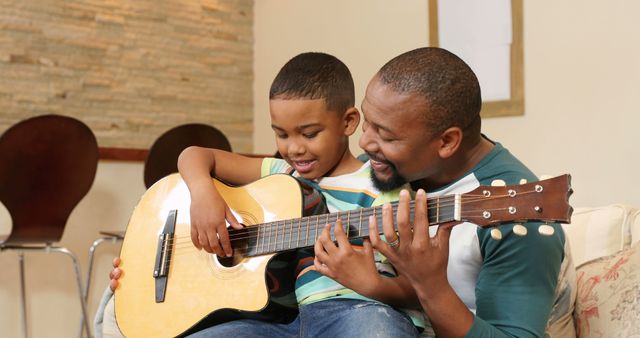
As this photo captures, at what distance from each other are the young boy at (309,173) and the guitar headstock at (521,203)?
268 millimetres

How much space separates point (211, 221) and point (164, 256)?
22 centimetres

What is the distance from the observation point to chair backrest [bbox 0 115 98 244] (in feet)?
10.2

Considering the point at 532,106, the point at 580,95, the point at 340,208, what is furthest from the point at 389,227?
the point at 532,106

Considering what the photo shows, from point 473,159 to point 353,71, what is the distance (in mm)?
2571

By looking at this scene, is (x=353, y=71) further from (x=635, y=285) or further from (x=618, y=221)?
(x=635, y=285)

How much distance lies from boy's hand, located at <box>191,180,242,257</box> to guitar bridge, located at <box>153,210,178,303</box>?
111 millimetres

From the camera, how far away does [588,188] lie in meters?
3.00

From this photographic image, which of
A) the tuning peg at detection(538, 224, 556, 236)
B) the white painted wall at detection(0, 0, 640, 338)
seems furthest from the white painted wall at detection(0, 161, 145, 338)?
the tuning peg at detection(538, 224, 556, 236)

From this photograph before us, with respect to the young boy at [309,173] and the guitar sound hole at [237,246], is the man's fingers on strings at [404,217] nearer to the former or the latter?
the young boy at [309,173]

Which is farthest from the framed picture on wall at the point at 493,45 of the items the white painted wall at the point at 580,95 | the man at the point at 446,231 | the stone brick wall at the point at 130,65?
the man at the point at 446,231

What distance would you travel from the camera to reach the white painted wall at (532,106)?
2.90m

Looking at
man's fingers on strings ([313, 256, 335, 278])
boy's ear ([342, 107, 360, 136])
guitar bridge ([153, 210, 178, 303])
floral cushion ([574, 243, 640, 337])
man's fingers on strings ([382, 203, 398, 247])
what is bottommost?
floral cushion ([574, 243, 640, 337])

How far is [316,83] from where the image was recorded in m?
1.78

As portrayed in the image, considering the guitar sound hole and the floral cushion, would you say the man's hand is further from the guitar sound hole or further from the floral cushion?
the floral cushion
